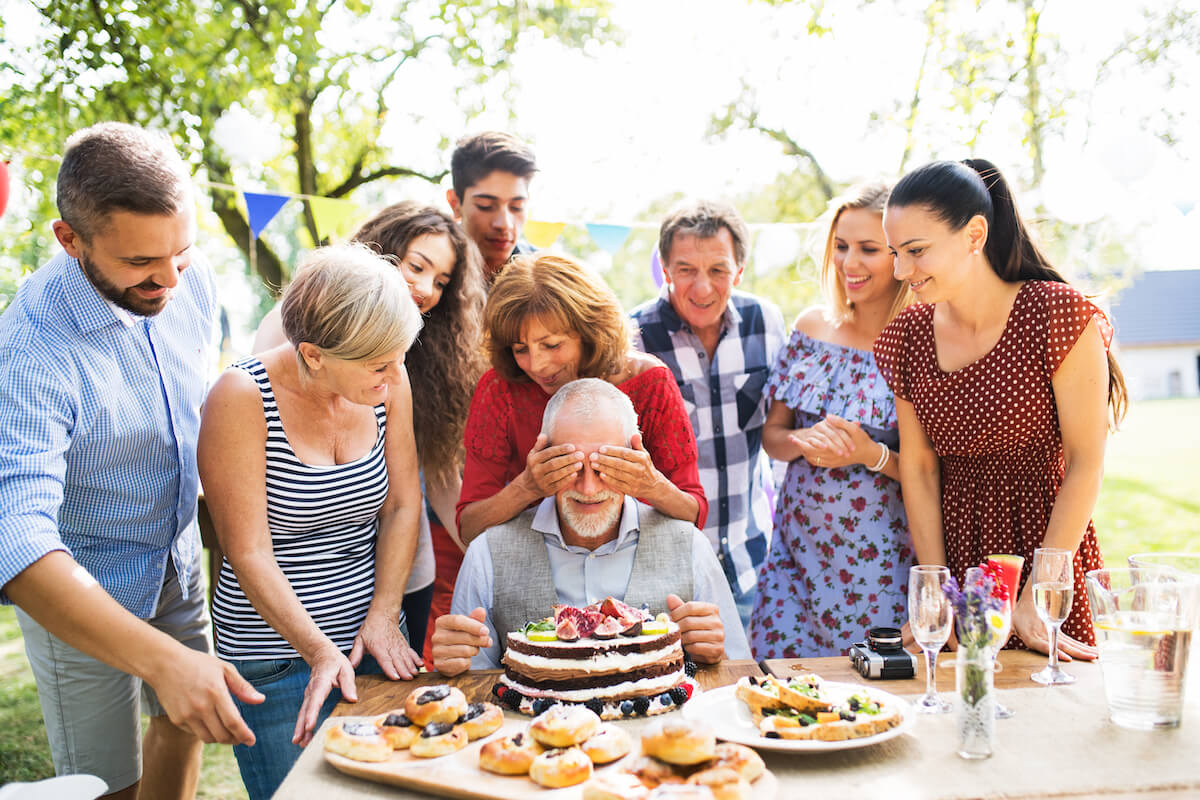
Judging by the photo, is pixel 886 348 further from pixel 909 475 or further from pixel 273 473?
pixel 273 473

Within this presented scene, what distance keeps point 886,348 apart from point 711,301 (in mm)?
887

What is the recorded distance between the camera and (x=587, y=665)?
2.28 m

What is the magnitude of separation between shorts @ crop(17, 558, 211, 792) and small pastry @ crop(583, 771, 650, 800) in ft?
5.90

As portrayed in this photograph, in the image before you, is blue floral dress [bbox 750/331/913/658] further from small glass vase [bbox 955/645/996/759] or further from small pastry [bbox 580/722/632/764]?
small pastry [bbox 580/722/632/764]

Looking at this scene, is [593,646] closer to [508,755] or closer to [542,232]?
[508,755]

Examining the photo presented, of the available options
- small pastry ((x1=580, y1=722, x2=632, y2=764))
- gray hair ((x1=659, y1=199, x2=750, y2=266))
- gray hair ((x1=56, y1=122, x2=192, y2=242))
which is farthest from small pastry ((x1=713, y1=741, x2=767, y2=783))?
gray hair ((x1=659, y1=199, x2=750, y2=266))

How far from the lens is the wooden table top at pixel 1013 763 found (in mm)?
1818

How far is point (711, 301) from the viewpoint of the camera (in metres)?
3.83

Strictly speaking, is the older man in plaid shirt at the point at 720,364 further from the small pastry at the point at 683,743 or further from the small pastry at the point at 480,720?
the small pastry at the point at 683,743

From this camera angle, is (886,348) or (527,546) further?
(886,348)

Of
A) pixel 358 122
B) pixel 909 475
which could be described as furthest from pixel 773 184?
pixel 909 475

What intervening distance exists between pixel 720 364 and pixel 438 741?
7.53 feet

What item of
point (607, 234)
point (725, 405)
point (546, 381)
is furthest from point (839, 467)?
point (607, 234)

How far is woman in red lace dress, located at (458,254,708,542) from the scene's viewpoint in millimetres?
3072
